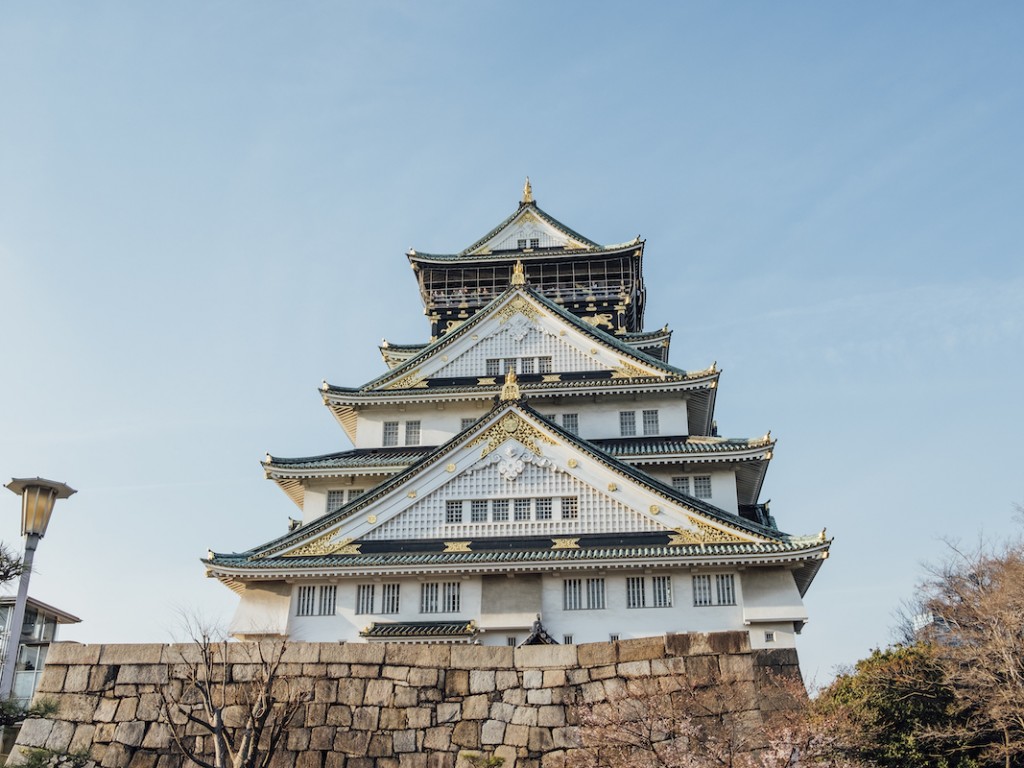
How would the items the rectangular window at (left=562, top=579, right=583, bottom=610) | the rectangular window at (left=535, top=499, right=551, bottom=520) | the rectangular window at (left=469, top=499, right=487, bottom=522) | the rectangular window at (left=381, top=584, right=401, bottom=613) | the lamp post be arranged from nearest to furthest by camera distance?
1. the lamp post
2. the rectangular window at (left=562, top=579, right=583, bottom=610)
3. the rectangular window at (left=381, top=584, right=401, bottom=613)
4. the rectangular window at (left=535, top=499, right=551, bottom=520)
5. the rectangular window at (left=469, top=499, right=487, bottom=522)

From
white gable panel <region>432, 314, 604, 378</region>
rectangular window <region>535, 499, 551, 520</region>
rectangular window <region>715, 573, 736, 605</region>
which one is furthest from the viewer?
white gable panel <region>432, 314, 604, 378</region>

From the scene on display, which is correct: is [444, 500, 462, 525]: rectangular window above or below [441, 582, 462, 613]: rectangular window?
above

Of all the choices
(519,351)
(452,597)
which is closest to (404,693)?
(452,597)

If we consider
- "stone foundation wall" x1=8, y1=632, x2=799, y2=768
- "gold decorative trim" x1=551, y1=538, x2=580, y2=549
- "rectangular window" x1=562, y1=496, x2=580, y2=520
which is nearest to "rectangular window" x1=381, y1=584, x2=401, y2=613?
"gold decorative trim" x1=551, y1=538, x2=580, y2=549

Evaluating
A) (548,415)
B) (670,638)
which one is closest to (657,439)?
(548,415)

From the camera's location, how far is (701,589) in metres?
27.2

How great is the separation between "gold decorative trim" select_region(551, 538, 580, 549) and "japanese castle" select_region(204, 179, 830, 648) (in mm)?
48

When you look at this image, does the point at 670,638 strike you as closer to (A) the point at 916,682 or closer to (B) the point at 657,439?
(A) the point at 916,682

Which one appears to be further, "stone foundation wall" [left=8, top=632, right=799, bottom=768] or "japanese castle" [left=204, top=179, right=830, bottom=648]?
"japanese castle" [left=204, top=179, right=830, bottom=648]

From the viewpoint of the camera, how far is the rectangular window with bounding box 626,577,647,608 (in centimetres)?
2728

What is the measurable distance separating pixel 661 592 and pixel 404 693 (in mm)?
12448

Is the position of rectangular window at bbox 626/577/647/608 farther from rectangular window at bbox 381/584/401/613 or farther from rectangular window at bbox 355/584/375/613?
rectangular window at bbox 355/584/375/613

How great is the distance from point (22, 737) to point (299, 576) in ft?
38.3

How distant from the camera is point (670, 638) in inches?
624
